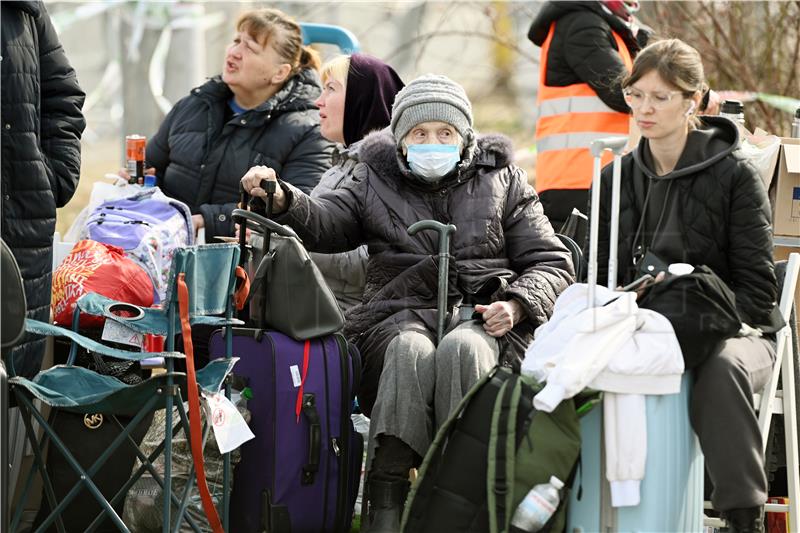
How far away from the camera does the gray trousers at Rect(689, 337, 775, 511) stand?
12.2ft

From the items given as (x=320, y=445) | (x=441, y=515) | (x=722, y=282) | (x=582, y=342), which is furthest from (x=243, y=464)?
(x=722, y=282)

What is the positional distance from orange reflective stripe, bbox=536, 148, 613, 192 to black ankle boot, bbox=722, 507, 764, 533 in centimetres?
266

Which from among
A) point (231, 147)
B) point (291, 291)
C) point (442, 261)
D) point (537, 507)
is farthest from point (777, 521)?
point (231, 147)

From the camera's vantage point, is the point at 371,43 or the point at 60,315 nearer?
the point at 60,315

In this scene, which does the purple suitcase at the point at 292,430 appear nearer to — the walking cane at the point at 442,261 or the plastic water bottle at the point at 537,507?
the walking cane at the point at 442,261

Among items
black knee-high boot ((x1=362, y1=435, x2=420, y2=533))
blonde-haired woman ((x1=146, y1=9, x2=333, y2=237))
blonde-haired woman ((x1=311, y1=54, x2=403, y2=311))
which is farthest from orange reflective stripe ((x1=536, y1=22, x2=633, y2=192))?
black knee-high boot ((x1=362, y1=435, x2=420, y2=533))

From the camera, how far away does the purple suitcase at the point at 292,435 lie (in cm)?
431

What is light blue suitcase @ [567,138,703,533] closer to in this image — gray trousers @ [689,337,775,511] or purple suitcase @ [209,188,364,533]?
gray trousers @ [689,337,775,511]

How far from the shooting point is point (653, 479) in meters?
3.71

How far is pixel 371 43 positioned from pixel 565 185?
9.69 m

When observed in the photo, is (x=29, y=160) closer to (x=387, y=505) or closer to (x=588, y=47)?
(x=387, y=505)

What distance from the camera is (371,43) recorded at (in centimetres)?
1564

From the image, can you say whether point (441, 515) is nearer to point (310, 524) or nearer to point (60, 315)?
point (310, 524)

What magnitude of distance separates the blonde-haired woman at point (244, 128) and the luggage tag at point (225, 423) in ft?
5.33
